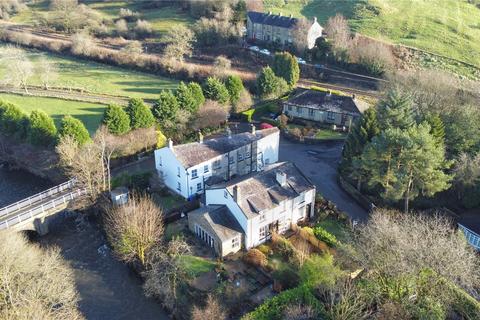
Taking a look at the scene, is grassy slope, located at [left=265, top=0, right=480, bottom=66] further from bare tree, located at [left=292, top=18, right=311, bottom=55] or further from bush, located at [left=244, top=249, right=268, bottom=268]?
bush, located at [left=244, top=249, right=268, bottom=268]

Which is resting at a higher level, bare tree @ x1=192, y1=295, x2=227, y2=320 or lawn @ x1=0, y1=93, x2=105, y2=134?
lawn @ x1=0, y1=93, x2=105, y2=134

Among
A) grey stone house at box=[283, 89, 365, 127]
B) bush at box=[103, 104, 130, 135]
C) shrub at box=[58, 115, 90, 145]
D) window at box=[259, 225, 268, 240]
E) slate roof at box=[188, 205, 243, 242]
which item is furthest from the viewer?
grey stone house at box=[283, 89, 365, 127]

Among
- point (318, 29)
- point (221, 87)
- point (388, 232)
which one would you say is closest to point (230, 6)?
point (318, 29)

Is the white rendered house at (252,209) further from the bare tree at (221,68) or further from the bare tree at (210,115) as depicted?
the bare tree at (221,68)

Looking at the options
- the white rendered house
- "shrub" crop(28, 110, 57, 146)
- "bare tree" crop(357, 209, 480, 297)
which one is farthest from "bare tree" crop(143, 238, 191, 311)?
"shrub" crop(28, 110, 57, 146)

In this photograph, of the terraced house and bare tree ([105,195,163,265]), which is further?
the terraced house

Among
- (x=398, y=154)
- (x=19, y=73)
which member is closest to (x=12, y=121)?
(x=19, y=73)

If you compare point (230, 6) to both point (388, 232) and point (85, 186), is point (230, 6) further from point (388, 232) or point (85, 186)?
point (388, 232)

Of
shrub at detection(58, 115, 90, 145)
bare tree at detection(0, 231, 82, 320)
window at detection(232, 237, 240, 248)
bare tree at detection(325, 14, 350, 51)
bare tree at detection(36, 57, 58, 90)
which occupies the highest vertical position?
bare tree at detection(325, 14, 350, 51)
